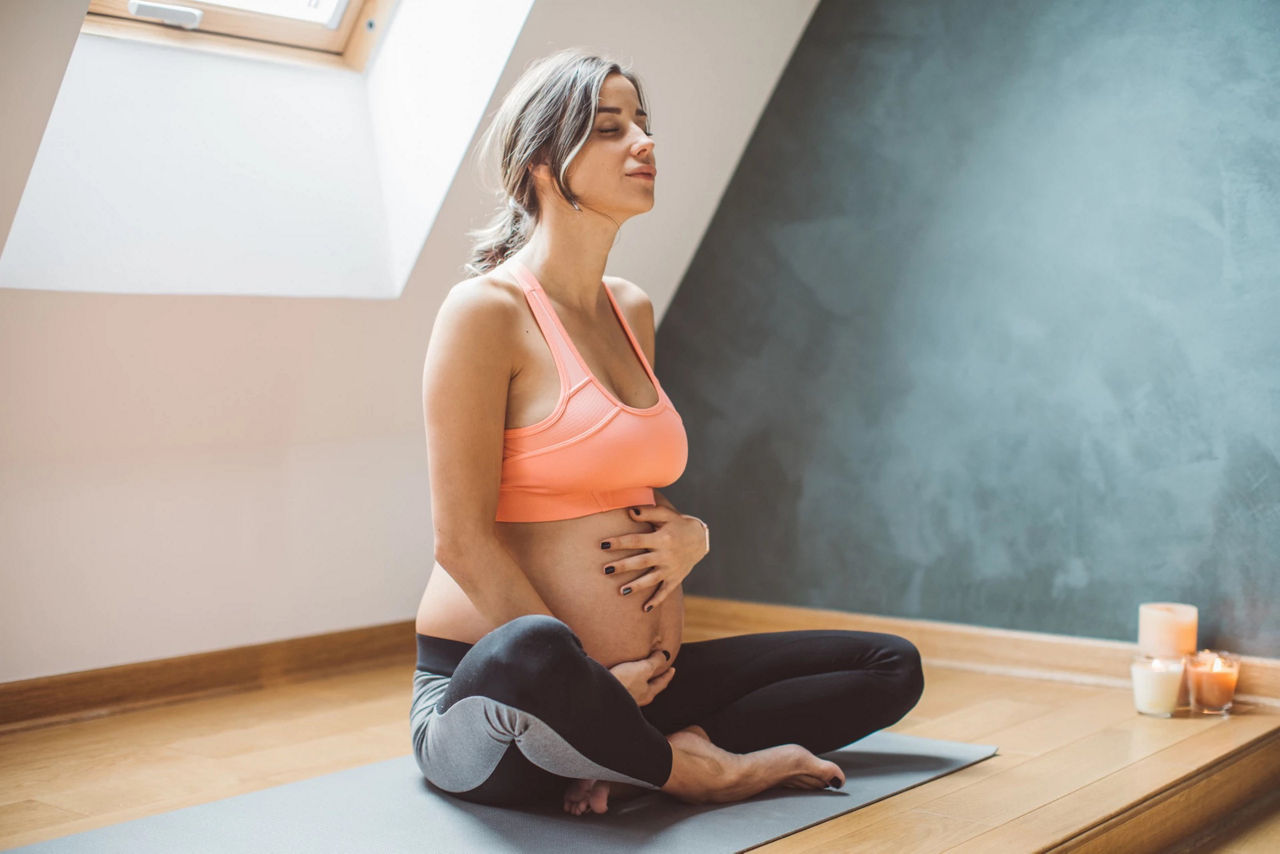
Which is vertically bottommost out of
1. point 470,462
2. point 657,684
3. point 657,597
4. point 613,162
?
point 657,684

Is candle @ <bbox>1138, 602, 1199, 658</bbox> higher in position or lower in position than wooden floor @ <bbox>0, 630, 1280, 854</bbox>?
higher

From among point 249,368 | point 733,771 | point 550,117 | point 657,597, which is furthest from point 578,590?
point 249,368

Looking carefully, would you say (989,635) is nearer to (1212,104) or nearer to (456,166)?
(1212,104)

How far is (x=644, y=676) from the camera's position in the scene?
1765mm

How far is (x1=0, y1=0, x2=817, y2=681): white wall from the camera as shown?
2410 mm

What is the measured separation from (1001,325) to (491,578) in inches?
63.5

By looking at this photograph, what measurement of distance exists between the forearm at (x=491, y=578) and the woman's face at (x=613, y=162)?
1.71 feet

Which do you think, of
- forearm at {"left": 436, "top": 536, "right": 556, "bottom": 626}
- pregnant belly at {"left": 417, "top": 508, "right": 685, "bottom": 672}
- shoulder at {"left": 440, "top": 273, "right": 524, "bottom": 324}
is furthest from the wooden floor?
shoulder at {"left": 440, "top": 273, "right": 524, "bottom": 324}

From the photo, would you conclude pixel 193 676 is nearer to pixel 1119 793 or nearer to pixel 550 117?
pixel 550 117

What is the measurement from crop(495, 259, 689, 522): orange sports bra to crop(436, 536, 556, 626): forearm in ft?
0.34

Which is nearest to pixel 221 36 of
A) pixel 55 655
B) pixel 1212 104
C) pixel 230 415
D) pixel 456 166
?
pixel 456 166

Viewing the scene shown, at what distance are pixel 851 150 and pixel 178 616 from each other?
193 centimetres

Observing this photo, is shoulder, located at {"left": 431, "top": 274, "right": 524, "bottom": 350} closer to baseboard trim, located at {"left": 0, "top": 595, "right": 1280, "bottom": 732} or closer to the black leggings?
the black leggings

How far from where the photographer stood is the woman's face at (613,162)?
5.87ft
